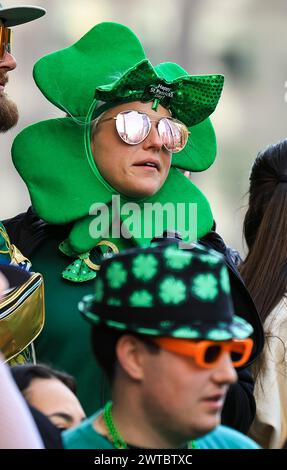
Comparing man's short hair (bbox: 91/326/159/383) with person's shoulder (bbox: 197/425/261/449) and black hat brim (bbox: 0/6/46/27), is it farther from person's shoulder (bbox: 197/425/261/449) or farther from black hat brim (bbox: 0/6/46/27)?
black hat brim (bbox: 0/6/46/27)

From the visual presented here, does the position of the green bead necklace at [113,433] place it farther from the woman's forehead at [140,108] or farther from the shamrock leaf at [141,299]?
the woman's forehead at [140,108]

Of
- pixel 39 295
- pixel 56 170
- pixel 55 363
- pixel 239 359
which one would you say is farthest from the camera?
pixel 56 170

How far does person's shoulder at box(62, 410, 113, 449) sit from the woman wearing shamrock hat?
1084 millimetres

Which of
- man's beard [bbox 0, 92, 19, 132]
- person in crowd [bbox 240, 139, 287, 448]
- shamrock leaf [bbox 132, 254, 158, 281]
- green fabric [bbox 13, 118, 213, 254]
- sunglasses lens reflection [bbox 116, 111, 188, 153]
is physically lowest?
person in crowd [bbox 240, 139, 287, 448]

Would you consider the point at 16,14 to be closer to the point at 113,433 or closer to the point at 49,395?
the point at 49,395

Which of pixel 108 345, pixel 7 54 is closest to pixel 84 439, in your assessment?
pixel 108 345

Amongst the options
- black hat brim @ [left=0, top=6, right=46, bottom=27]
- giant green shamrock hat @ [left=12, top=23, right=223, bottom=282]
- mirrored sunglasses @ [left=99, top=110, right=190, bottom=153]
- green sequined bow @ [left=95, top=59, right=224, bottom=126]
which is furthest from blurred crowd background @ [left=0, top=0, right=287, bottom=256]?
mirrored sunglasses @ [left=99, top=110, right=190, bottom=153]

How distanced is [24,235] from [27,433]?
5.33 ft

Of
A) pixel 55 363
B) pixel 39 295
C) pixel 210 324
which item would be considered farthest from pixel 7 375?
pixel 55 363

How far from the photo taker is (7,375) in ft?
4.74

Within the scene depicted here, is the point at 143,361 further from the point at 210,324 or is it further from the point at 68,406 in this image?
the point at 68,406

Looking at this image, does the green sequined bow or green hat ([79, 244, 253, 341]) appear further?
the green sequined bow

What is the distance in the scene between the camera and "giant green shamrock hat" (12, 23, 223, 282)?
2904 millimetres

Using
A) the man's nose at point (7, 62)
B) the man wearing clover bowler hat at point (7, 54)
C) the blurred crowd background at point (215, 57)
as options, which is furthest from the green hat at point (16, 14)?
the blurred crowd background at point (215, 57)
